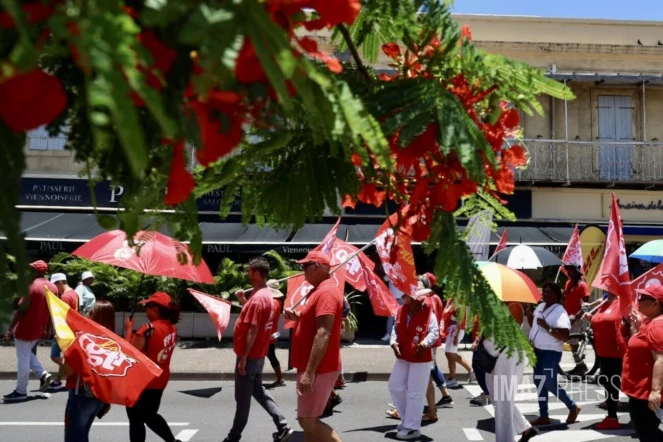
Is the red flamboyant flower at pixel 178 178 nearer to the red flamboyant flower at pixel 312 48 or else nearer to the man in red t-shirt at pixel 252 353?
the red flamboyant flower at pixel 312 48

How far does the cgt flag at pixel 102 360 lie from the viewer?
17.2 ft

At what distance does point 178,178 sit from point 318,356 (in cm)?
430

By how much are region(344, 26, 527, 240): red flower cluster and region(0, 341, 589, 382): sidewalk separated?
9362mm

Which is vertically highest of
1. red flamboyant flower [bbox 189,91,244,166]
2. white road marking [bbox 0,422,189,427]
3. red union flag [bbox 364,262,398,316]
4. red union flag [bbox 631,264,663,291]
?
red flamboyant flower [bbox 189,91,244,166]

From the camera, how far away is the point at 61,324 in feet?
17.4

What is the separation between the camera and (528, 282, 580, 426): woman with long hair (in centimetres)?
835

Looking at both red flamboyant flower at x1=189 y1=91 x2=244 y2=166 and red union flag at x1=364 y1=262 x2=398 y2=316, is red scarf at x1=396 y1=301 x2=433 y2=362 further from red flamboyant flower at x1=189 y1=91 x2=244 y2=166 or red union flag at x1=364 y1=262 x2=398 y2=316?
red flamboyant flower at x1=189 y1=91 x2=244 y2=166

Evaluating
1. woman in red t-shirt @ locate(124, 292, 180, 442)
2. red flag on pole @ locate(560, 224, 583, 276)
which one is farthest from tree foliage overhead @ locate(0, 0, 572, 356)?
red flag on pole @ locate(560, 224, 583, 276)

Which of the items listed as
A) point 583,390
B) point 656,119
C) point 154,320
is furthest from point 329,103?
point 656,119

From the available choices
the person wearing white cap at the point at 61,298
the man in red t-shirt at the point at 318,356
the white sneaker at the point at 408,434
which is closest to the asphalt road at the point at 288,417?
the white sneaker at the point at 408,434

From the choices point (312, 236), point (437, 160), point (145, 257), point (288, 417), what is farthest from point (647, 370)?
point (312, 236)

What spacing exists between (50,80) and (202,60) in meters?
0.27

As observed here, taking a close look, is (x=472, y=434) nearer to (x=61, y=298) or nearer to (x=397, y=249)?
(x=61, y=298)

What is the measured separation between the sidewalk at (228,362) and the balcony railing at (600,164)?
298 inches
